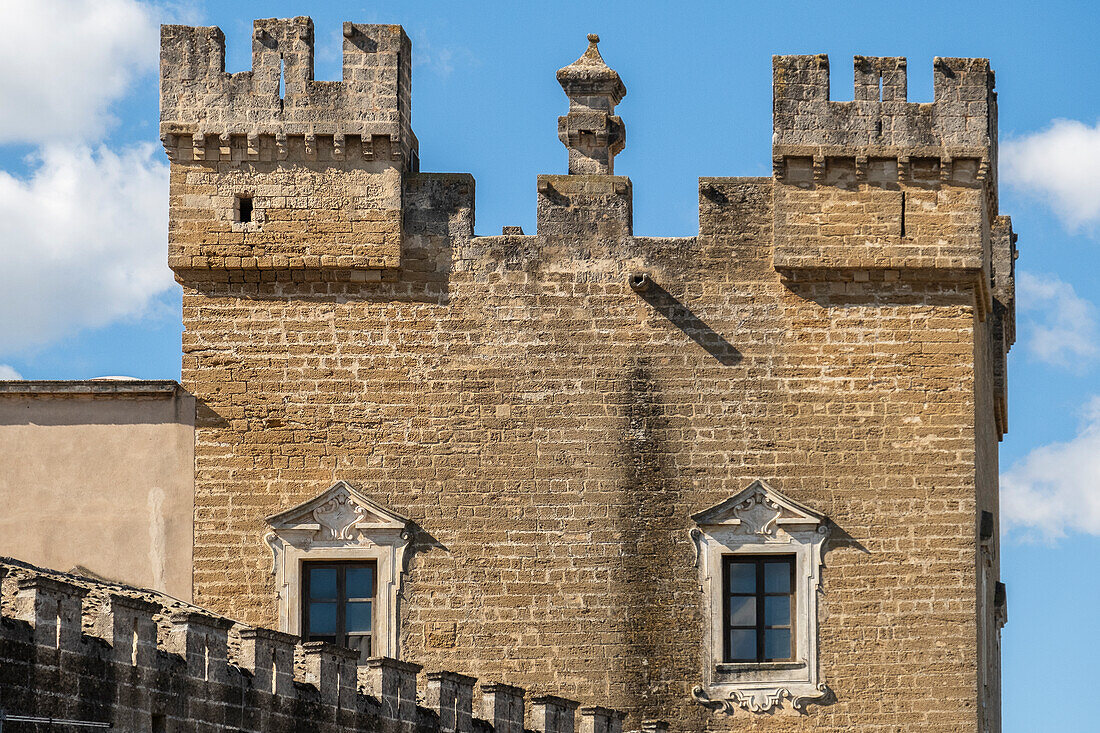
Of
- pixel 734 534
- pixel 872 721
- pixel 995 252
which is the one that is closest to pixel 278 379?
pixel 734 534

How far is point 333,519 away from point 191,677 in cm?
570

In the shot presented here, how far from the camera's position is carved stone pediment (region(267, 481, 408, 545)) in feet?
69.2

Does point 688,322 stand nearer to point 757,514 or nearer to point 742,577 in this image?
point 757,514

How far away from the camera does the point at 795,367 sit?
21422mm

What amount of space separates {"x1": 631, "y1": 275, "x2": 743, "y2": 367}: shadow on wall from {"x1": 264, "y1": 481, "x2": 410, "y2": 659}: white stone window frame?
323 cm

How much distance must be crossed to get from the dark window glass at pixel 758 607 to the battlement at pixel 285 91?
17.2 ft

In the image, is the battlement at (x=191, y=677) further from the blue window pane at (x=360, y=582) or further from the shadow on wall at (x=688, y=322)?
the shadow on wall at (x=688, y=322)

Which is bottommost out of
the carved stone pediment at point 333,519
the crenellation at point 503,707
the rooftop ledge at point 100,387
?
the crenellation at point 503,707

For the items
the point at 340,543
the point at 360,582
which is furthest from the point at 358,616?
the point at 340,543

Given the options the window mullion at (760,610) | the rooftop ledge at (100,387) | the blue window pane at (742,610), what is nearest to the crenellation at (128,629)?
the rooftop ledge at (100,387)

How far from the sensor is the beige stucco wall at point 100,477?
2128cm

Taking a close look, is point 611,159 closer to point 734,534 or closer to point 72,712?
point 734,534

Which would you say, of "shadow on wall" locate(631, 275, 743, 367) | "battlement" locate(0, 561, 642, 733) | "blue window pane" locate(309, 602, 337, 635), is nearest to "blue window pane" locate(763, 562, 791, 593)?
"shadow on wall" locate(631, 275, 743, 367)

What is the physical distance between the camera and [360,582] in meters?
21.2
